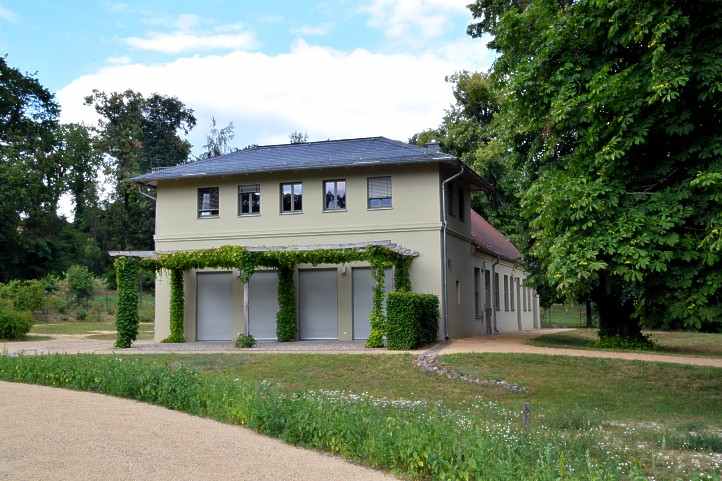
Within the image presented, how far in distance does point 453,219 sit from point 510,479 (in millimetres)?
19528

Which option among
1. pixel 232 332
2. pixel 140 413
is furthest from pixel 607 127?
pixel 232 332

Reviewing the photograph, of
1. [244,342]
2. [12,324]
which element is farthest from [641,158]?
[12,324]

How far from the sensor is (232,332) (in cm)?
2458

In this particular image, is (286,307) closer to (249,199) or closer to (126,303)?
(249,199)

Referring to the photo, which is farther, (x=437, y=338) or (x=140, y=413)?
(x=437, y=338)

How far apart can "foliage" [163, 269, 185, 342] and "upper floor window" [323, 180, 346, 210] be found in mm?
5455

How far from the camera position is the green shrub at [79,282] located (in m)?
42.2

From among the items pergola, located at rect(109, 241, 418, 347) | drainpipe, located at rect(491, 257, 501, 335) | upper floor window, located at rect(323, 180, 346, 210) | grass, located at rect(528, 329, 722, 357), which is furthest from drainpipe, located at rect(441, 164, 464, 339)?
drainpipe, located at rect(491, 257, 501, 335)

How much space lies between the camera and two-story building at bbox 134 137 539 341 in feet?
75.9

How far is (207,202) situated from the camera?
25.5 metres

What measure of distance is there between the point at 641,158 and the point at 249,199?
15.4 m

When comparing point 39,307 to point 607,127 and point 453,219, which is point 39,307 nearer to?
point 453,219

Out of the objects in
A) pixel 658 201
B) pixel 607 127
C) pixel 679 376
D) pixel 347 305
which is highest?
pixel 607 127

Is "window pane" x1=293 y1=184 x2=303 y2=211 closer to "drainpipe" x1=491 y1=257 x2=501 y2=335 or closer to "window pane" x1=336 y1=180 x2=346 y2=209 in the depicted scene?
"window pane" x1=336 y1=180 x2=346 y2=209
